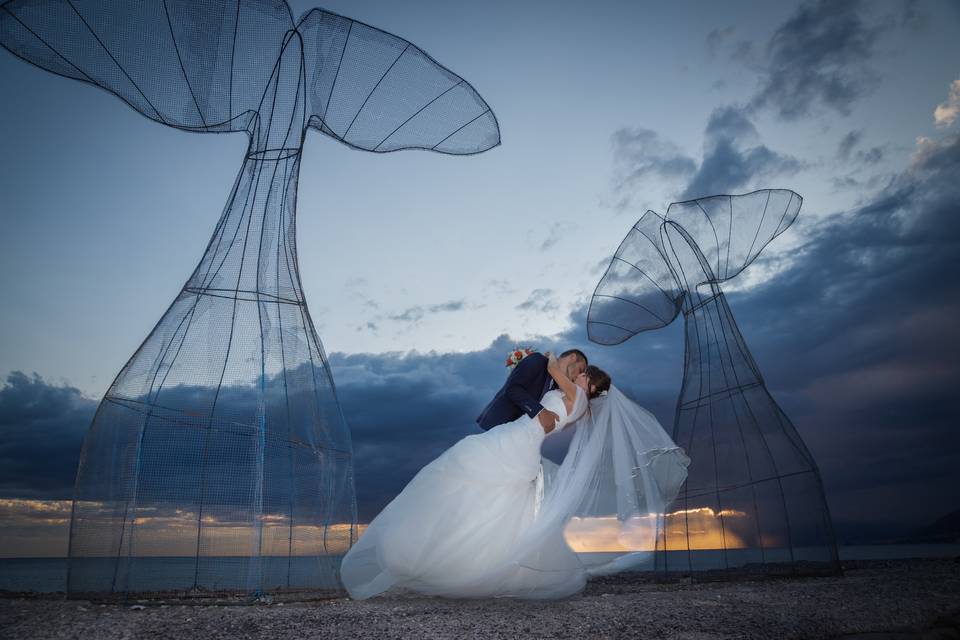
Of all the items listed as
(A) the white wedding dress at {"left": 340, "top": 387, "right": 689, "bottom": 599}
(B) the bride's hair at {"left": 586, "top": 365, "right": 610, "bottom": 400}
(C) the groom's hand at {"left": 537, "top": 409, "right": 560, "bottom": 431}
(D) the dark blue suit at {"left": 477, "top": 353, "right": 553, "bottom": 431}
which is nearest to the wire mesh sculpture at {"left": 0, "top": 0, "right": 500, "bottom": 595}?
(A) the white wedding dress at {"left": 340, "top": 387, "right": 689, "bottom": 599}

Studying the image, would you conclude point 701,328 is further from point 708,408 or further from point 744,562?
point 744,562

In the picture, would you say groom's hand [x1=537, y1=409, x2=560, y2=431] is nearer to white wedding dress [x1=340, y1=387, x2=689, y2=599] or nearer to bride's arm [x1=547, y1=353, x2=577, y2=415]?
white wedding dress [x1=340, y1=387, x2=689, y2=599]

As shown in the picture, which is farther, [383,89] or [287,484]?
[383,89]

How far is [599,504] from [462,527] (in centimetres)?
144

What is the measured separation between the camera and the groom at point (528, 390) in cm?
586

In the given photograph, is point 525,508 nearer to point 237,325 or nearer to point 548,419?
point 548,419

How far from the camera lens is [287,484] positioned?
5477 millimetres

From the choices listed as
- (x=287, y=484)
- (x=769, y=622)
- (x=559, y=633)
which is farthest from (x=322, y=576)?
(x=769, y=622)

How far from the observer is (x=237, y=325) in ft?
19.1

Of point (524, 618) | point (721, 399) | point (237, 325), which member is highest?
point (237, 325)

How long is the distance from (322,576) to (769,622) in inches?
149

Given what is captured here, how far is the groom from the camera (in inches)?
231

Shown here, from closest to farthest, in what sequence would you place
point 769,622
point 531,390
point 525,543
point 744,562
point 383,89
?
point 769,622 → point 525,543 → point 531,390 → point 383,89 → point 744,562

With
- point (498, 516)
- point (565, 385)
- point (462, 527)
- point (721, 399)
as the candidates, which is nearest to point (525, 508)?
point (498, 516)
